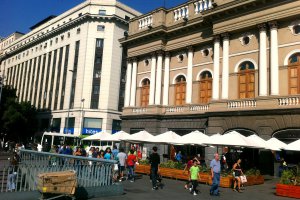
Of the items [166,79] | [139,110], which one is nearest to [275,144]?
[166,79]

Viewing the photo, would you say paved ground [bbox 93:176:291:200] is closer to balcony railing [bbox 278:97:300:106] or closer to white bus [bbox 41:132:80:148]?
balcony railing [bbox 278:97:300:106]

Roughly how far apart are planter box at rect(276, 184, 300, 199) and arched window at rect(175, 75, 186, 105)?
1573 centimetres

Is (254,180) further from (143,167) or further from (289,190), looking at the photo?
(143,167)

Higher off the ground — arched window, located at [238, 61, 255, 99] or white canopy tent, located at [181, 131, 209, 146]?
arched window, located at [238, 61, 255, 99]

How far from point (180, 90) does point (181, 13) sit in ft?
25.7

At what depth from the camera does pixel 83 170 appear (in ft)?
43.7

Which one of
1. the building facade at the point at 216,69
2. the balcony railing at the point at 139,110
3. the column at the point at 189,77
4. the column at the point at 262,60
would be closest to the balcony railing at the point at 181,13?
the building facade at the point at 216,69

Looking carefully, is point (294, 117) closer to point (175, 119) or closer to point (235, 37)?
point (235, 37)

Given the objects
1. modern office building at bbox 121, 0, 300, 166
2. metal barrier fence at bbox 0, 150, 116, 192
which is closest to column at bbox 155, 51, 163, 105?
modern office building at bbox 121, 0, 300, 166

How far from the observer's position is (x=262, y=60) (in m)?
24.3

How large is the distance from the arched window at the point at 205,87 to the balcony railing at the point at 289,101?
7171 millimetres

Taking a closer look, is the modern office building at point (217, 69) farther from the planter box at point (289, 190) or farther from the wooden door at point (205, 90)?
the planter box at point (289, 190)

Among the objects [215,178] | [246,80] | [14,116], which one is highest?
[246,80]

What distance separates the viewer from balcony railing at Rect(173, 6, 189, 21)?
103ft
